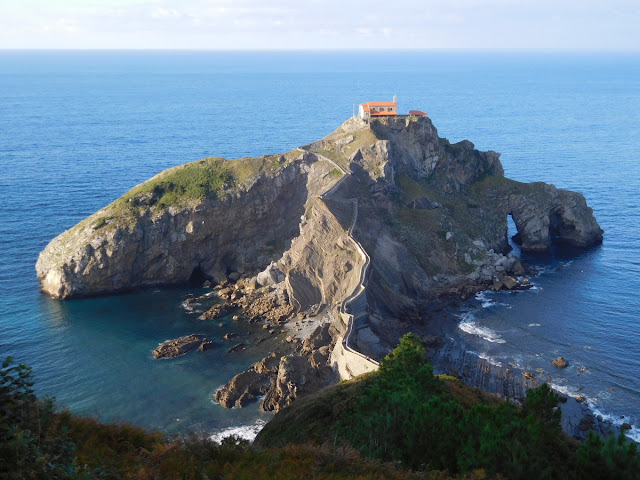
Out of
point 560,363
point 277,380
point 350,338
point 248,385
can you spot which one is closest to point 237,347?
point 248,385

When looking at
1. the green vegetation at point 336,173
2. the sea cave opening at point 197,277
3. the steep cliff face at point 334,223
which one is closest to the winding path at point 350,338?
the steep cliff face at point 334,223

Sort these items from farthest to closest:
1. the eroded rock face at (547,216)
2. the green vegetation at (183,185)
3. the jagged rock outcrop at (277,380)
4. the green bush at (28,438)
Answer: the eroded rock face at (547,216) → the green vegetation at (183,185) → the jagged rock outcrop at (277,380) → the green bush at (28,438)

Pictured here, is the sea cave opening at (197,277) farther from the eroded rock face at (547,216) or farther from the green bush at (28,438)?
the green bush at (28,438)

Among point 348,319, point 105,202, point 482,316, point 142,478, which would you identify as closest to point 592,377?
point 482,316

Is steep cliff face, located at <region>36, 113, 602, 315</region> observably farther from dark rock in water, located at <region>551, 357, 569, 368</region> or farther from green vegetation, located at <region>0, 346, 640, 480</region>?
green vegetation, located at <region>0, 346, 640, 480</region>

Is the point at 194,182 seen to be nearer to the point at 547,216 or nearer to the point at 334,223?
the point at 334,223

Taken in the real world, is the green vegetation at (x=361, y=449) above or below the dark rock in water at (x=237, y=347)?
above
